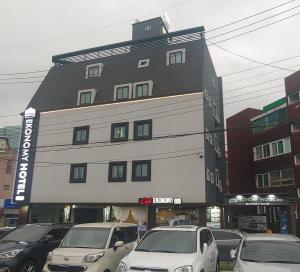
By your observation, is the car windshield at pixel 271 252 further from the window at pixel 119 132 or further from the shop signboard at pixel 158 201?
the window at pixel 119 132

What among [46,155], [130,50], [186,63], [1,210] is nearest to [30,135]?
[46,155]

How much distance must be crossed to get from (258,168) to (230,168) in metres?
4.89

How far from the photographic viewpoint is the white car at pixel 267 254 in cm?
884

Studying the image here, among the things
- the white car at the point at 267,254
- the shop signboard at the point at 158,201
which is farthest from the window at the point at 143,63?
the white car at the point at 267,254

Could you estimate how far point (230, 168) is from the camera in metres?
49.5

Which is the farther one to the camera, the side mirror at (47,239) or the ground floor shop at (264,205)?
the ground floor shop at (264,205)

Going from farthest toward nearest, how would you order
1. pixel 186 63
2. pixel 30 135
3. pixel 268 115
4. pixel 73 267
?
pixel 268 115, pixel 30 135, pixel 186 63, pixel 73 267

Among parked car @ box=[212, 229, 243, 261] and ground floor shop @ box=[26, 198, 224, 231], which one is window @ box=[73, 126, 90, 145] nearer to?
ground floor shop @ box=[26, 198, 224, 231]

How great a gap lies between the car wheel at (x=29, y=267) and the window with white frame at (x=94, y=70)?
26.7 metres

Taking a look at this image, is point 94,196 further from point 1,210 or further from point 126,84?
point 1,210

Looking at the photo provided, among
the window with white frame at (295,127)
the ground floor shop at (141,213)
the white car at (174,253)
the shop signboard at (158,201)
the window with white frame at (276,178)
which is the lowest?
the white car at (174,253)

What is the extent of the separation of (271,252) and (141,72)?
27553mm

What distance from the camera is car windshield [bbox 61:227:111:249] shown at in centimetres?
1196

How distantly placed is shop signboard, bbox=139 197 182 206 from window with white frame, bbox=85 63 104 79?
14.6m
